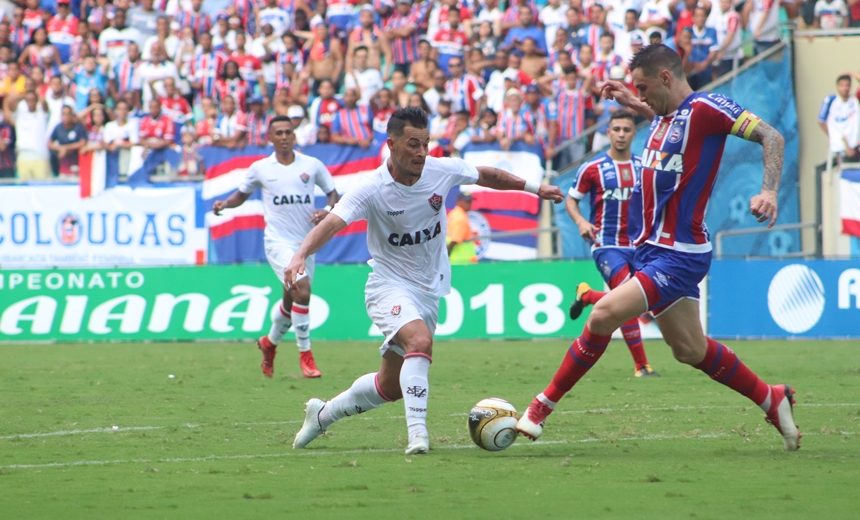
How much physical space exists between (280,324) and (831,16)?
12.8 metres

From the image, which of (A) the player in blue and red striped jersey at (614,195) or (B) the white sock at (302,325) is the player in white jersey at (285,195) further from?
(A) the player in blue and red striped jersey at (614,195)

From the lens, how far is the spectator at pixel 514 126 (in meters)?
20.4

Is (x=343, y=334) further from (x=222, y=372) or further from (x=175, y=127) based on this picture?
(x=175, y=127)

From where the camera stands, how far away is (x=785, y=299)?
1694 centimetres

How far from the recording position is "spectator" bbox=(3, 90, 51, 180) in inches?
927

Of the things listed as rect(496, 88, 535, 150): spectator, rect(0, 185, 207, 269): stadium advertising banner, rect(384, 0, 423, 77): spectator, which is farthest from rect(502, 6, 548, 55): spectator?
rect(0, 185, 207, 269): stadium advertising banner

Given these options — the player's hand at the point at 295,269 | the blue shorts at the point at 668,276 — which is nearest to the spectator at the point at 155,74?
the player's hand at the point at 295,269

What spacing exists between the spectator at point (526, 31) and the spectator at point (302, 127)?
12.9 feet

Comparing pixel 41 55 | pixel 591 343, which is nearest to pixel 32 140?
pixel 41 55

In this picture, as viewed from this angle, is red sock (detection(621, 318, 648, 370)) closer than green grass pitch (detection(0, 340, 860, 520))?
No

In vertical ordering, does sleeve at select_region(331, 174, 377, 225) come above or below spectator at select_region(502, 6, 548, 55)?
below

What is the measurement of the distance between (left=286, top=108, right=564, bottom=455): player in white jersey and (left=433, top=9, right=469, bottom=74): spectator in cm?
1566

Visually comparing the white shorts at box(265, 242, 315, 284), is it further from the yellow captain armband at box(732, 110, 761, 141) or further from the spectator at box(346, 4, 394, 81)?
the spectator at box(346, 4, 394, 81)

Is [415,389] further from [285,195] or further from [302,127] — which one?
[302,127]
